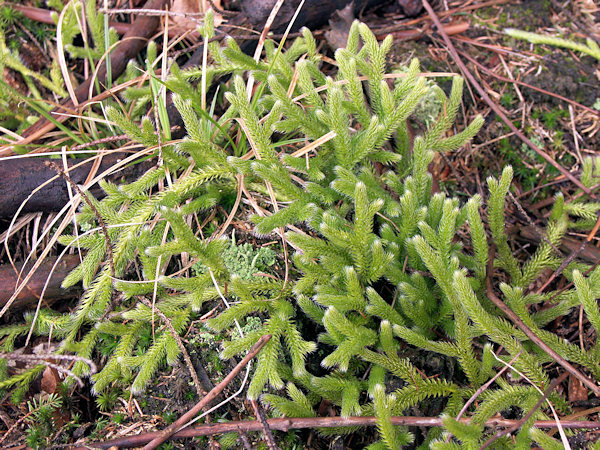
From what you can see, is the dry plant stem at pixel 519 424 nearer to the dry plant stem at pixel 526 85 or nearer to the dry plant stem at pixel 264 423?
the dry plant stem at pixel 264 423

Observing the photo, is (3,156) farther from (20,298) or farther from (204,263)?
(204,263)

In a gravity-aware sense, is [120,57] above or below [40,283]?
above

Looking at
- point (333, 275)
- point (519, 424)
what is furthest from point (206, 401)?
point (519, 424)

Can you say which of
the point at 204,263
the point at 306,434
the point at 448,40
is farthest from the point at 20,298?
the point at 448,40

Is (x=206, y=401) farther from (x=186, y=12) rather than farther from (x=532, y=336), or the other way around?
(x=186, y=12)

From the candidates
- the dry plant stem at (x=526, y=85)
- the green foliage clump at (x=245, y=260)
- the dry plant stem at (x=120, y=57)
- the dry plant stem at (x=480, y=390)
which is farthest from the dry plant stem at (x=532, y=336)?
the dry plant stem at (x=120, y=57)

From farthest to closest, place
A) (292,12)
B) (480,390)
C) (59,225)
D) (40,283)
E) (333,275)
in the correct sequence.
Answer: (292,12) → (59,225) → (40,283) → (333,275) → (480,390)

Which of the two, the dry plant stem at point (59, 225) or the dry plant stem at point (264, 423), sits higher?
the dry plant stem at point (59, 225)
